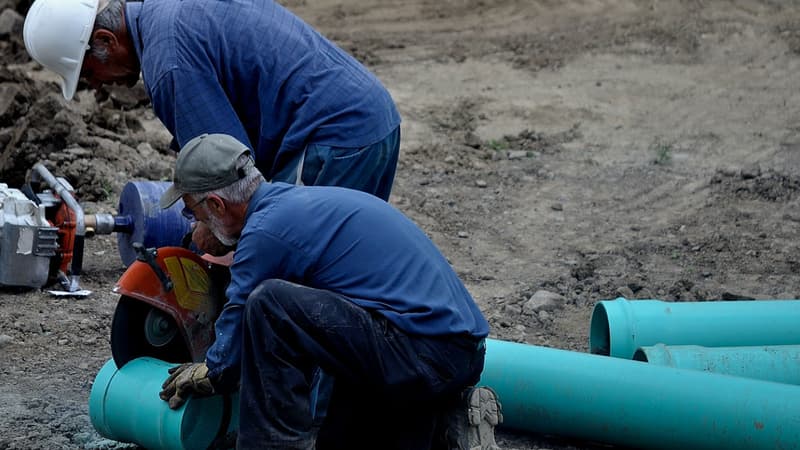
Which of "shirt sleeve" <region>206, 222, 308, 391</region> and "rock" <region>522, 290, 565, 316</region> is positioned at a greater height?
"shirt sleeve" <region>206, 222, 308, 391</region>

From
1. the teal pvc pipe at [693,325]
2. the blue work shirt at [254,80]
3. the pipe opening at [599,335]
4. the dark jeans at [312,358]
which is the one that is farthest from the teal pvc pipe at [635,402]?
the blue work shirt at [254,80]

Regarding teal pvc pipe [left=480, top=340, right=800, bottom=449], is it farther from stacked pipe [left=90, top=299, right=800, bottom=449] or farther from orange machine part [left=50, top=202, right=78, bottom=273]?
orange machine part [left=50, top=202, right=78, bottom=273]

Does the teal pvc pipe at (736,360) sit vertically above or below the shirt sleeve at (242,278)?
below

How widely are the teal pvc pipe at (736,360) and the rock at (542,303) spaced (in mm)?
1184

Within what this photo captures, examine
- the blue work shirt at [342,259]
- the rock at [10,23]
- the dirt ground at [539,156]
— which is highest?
the blue work shirt at [342,259]

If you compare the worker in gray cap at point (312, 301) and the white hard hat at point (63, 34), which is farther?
the white hard hat at point (63, 34)

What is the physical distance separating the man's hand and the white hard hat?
92 centimetres

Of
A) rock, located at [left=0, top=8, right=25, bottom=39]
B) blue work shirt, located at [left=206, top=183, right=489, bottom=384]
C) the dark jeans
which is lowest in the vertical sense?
rock, located at [left=0, top=8, right=25, bottom=39]

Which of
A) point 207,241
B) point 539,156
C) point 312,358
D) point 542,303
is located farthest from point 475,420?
point 539,156

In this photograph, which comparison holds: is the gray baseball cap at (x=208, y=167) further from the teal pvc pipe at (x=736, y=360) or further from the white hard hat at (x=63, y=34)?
the teal pvc pipe at (x=736, y=360)

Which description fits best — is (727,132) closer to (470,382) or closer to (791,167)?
(791,167)

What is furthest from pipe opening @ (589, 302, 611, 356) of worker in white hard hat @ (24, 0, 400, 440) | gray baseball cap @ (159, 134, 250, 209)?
gray baseball cap @ (159, 134, 250, 209)

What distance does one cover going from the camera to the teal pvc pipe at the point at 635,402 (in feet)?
15.0

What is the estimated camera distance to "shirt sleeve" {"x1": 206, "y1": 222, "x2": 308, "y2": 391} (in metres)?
3.72
